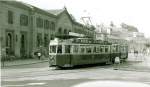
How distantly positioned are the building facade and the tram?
1472cm

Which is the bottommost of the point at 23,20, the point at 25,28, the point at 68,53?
the point at 68,53

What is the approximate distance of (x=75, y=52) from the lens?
32.3m

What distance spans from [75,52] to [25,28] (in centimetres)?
2534

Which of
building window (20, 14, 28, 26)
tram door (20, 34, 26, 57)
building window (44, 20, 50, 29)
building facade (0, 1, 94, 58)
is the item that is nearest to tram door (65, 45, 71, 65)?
building facade (0, 1, 94, 58)

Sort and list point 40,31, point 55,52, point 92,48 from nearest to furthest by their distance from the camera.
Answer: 1. point 55,52
2. point 92,48
3. point 40,31

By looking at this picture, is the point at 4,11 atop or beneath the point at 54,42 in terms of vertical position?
atop

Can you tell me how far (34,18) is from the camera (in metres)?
59.4

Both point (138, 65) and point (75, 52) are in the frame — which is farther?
point (138, 65)

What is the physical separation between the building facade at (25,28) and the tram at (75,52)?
14.7 metres

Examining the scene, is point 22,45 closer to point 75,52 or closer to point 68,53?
point 75,52

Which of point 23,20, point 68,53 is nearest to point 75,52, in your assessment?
point 68,53

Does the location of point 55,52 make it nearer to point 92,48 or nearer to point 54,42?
point 54,42

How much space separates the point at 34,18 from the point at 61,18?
1706 cm

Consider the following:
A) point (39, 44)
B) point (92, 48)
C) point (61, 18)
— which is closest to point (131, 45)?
point (61, 18)
